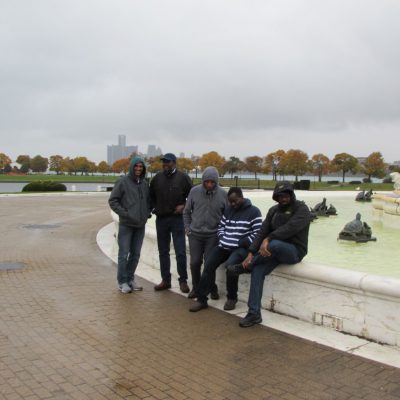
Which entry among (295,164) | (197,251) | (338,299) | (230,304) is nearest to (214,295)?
(230,304)

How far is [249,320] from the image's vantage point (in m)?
5.09

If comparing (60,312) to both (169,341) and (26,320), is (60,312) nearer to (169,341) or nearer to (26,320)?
(26,320)

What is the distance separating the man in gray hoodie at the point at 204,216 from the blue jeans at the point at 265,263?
89 cm

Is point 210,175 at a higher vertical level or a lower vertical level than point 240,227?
higher

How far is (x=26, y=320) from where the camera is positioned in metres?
5.26

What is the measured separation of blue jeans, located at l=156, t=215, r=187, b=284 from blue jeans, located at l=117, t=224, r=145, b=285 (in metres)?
0.32

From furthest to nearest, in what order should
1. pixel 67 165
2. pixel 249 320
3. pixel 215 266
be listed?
1. pixel 67 165
2. pixel 215 266
3. pixel 249 320

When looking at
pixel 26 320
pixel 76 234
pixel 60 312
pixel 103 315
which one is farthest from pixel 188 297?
pixel 76 234

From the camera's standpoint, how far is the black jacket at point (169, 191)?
645 centimetres

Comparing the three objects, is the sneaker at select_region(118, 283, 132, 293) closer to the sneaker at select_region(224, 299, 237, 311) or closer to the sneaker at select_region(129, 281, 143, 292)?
the sneaker at select_region(129, 281, 143, 292)

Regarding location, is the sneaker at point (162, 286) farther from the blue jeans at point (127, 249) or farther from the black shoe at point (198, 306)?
the black shoe at point (198, 306)

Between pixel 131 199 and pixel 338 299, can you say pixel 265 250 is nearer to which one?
pixel 338 299

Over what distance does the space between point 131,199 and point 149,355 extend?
263 centimetres

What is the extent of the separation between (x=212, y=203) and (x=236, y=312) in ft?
4.59
